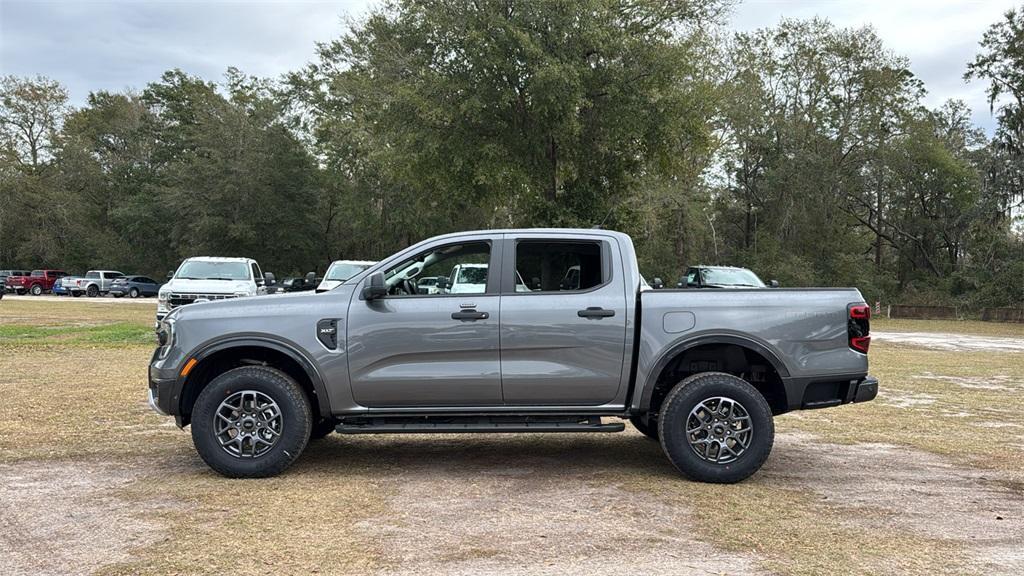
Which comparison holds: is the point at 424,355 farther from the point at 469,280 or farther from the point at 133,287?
the point at 133,287

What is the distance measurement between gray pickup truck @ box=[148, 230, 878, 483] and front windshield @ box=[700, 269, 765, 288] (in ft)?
52.1

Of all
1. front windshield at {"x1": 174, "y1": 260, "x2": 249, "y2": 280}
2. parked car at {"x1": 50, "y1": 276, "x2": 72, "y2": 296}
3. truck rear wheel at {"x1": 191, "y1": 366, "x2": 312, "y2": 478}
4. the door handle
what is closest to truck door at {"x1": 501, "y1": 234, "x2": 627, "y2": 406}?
the door handle

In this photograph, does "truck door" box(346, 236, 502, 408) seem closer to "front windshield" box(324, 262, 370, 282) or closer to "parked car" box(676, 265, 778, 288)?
"front windshield" box(324, 262, 370, 282)

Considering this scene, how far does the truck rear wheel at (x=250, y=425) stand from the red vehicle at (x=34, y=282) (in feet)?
176

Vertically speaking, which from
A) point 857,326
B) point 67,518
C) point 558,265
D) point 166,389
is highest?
point 558,265

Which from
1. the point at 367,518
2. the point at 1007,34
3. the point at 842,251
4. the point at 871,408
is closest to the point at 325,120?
the point at 842,251

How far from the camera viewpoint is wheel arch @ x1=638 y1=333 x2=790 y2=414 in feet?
19.8

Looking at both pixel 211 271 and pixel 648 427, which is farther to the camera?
pixel 211 271

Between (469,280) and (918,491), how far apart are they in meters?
3.59

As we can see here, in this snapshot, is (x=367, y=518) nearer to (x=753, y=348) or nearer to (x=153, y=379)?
(x=153, y=379)

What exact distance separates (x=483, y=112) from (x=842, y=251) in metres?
26.3

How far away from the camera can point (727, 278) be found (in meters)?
22.0

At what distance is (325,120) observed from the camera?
47.2 meters

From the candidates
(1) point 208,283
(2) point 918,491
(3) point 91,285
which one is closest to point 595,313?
(2) point 918,491
